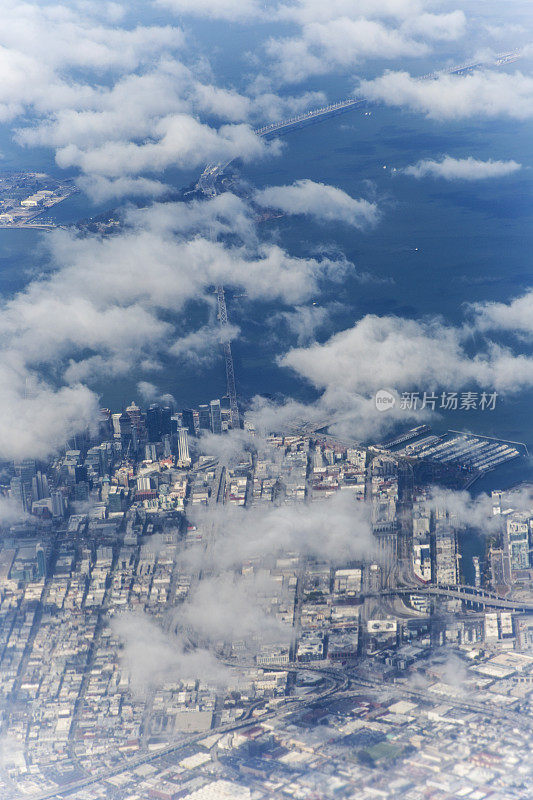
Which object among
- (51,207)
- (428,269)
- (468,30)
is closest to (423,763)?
(428,269)

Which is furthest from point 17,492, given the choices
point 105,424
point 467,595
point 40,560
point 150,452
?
point 467,595

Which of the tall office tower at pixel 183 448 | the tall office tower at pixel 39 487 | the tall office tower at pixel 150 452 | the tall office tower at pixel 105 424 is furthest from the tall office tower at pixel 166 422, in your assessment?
the tall office tower at pixel 39 487

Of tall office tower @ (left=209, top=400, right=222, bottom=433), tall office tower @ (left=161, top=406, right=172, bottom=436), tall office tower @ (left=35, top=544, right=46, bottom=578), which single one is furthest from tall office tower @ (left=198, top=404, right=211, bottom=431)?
tall office tower @ (left=35, top=544, right=46, bottom=578)

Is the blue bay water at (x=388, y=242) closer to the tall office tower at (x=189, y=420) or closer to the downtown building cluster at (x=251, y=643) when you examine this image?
the tall office tower at (x=189, y=420)

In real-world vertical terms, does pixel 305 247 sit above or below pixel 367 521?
above

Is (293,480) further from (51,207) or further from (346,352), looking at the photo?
(51,207)
